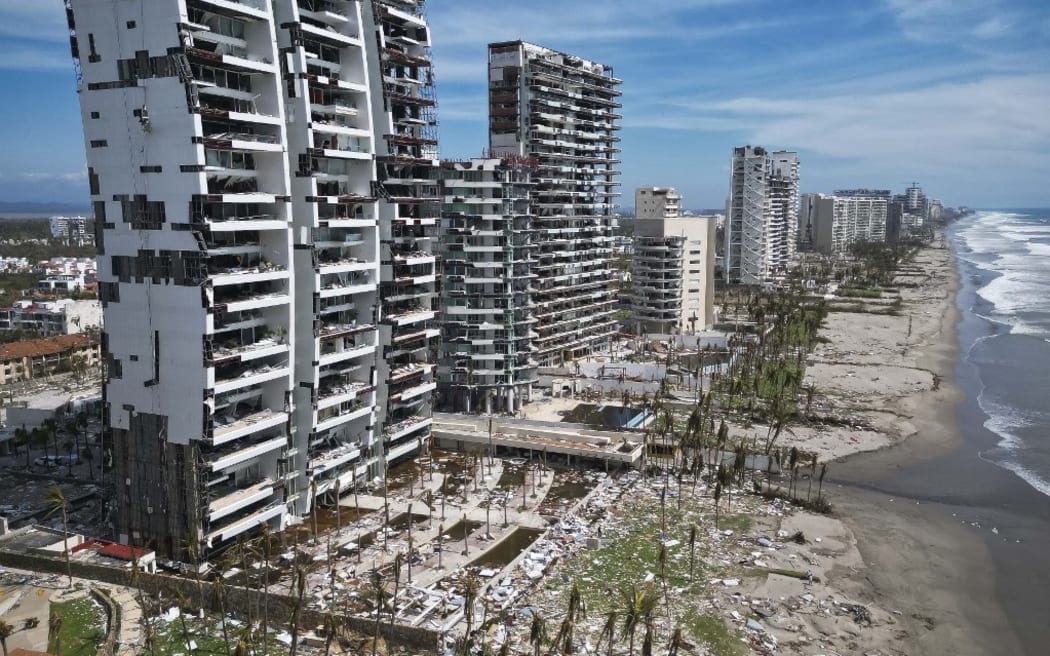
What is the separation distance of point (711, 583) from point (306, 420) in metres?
24.4

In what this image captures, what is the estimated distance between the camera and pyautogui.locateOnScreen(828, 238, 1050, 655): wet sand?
122ft

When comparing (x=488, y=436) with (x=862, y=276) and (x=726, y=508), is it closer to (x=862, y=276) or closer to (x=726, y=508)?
(x=726, y=508)

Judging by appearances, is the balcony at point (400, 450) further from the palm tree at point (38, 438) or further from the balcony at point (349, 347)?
the palm tree at point (38, 438)

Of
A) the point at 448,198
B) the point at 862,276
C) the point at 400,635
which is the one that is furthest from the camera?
the point at 862,276

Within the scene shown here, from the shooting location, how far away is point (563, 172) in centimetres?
9025

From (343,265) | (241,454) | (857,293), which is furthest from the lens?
(857,293)

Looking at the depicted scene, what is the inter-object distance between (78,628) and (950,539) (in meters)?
46.8

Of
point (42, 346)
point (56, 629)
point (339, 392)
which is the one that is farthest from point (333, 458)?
point (42, 346)

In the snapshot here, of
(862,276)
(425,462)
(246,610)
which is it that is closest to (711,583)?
(246,610)

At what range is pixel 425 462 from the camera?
59.8 meters

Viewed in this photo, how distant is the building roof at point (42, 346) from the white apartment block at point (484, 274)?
52727 millimetres

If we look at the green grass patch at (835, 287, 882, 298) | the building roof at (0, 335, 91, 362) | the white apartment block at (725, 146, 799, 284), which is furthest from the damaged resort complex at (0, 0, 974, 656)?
the green grass patch at (835, 287, 882, 298)

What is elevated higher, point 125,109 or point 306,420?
point 125,109

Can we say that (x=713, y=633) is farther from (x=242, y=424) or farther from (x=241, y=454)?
(x=242, y=424)
